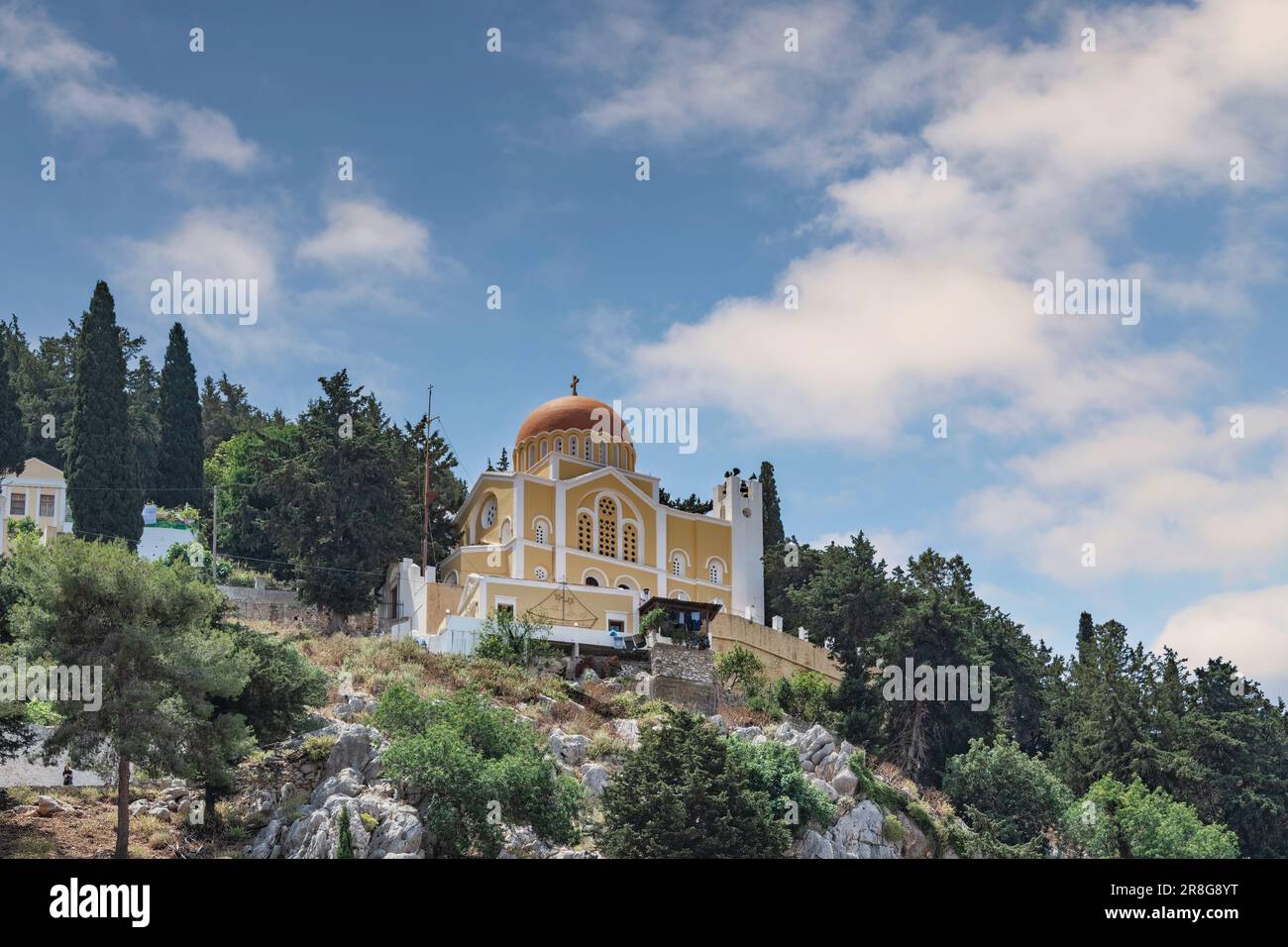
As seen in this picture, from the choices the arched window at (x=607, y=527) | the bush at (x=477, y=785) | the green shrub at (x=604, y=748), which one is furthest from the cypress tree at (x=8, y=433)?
the bush at (x=477, y=785)

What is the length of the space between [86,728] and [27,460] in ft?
135

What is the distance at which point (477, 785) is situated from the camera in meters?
33.4

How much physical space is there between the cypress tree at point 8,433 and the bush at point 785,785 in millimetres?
→ 41405

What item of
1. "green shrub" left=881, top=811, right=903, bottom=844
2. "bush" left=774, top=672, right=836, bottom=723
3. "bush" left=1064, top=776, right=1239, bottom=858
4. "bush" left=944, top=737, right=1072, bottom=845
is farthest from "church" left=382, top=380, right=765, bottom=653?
"bush" left=1064, top=776, right=1239, bottom=858

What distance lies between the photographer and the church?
179 feet

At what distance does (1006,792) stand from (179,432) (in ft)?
160

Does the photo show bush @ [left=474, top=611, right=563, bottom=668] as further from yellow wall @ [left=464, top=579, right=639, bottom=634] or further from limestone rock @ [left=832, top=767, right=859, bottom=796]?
limestone rock @ [left=832, top=767, right=859, bottom=796]

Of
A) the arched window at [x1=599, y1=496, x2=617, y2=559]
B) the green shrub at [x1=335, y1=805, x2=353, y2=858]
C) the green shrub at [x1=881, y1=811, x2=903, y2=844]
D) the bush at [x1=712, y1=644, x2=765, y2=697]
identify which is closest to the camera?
the green shrub at [x1=335, y1=805, x2=353, y2=858]

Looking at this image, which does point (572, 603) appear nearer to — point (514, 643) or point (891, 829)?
point (514, 643)

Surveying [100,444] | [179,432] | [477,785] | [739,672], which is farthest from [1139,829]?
[179,432]

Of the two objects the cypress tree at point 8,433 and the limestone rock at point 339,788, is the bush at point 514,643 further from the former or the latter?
the cypress tree at point 8,433

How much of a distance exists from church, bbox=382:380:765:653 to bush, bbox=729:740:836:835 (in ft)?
40.4

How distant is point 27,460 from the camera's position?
6912cm
